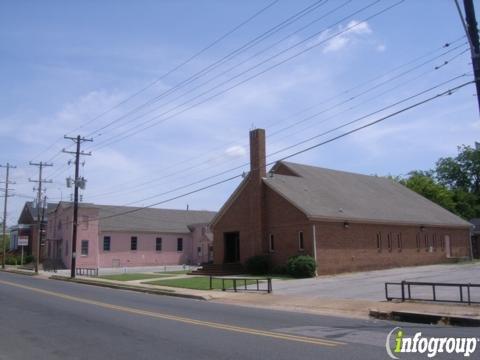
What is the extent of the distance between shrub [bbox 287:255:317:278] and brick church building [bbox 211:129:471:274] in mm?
901

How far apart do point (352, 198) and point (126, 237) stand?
28.4 m

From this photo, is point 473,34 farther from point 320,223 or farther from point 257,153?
point 257,153

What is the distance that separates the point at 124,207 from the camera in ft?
214

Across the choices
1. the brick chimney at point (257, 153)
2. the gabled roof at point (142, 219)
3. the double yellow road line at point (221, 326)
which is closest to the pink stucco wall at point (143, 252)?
the gabled roof at point (142, 219)

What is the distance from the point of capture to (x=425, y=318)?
15.0 metres

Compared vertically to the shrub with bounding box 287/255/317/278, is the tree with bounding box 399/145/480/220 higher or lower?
higher

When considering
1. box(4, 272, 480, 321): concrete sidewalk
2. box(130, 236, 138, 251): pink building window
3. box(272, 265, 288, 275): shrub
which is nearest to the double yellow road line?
box(4, 272, 480, 321): concrete sidewalk

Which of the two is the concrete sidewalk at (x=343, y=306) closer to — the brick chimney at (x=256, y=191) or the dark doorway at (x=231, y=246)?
the brick chimney at (x=256, y=191)

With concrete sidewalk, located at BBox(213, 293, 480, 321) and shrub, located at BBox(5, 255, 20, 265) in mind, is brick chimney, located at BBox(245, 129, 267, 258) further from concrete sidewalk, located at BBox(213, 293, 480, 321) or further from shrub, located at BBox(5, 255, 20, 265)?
shrub, located at BBox(5, 255, 20, 265)

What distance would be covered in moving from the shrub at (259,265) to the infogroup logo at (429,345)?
25232mm

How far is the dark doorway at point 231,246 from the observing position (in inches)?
1658

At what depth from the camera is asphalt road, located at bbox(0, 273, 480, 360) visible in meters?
9.76

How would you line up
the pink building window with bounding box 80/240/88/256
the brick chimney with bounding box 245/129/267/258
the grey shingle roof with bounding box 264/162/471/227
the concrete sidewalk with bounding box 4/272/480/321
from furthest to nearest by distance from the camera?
the pink building window with bounding box 80/240/88/256, the brick chimney with bounding box 245/129/267/258, the grey shingle roof with bounding box 264/162/471/227, the concrete sidewalk with bounding box 4/272/480/321

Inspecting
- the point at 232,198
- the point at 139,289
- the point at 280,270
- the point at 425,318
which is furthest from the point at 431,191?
the point at 425,318
